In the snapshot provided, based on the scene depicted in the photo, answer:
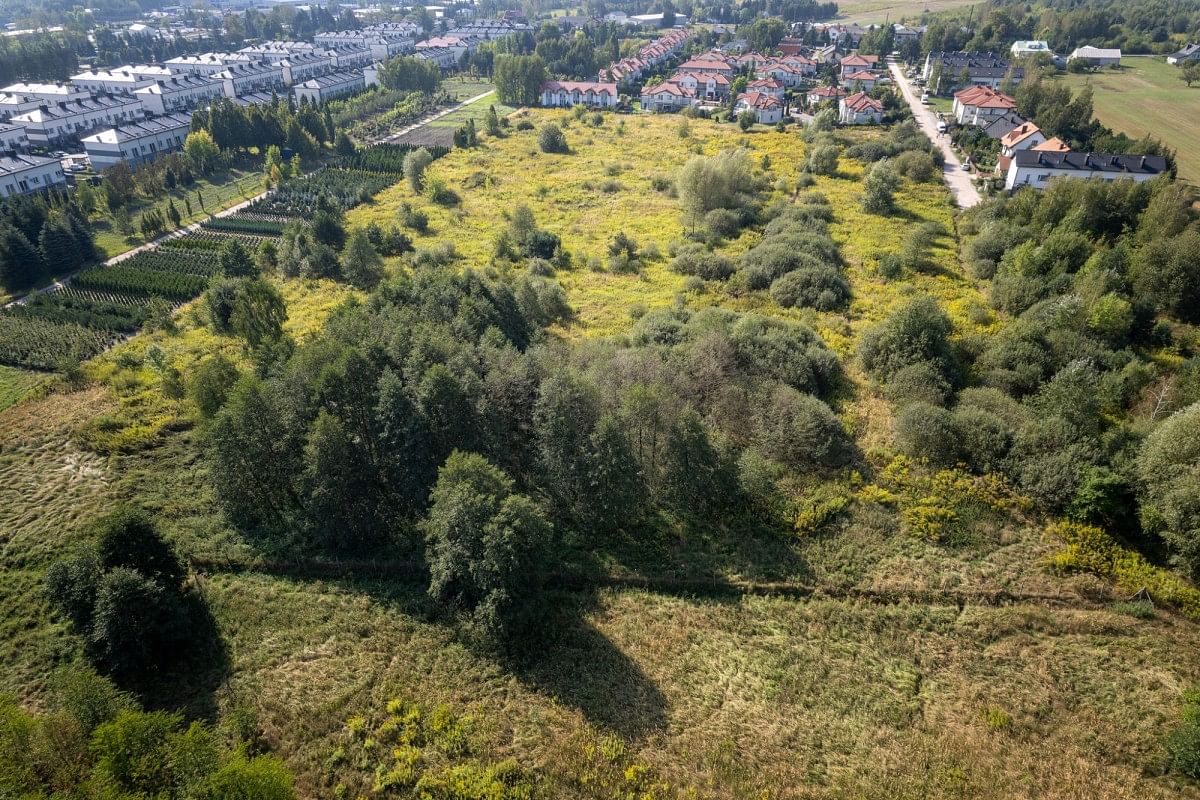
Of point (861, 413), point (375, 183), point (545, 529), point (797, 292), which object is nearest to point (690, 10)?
point (375, 183)

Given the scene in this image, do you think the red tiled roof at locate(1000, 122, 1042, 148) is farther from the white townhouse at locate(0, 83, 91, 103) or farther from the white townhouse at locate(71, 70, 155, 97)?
the white townhouse at locate(71, 70, 155, 97)

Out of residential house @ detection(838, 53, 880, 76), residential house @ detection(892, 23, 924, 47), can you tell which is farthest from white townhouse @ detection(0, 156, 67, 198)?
A: residential house @ detection(892, 23, 924, 47)

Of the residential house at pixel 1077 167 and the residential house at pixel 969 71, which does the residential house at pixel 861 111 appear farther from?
the residential house at pixel 1077 167

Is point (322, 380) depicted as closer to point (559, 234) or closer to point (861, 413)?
point (861, 413)

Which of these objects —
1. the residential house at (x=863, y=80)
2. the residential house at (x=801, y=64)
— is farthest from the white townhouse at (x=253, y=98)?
the residential house at (x=863, y=80)

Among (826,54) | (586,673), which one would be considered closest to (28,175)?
(586,673)
